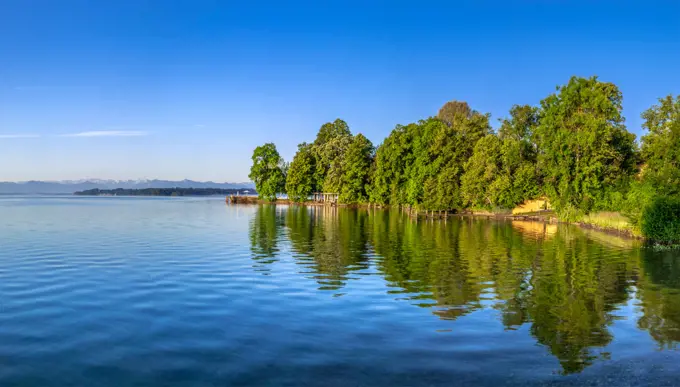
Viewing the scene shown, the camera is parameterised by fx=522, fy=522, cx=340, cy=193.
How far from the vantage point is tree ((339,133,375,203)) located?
118500 millimetres

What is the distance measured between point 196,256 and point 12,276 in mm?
9775

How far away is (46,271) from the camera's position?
24.4 meters

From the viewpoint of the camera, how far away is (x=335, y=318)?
16078 millimetres

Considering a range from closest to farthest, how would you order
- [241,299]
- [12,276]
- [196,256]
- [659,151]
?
1. [241,299]
2. [12,276]
3. [196,256]
4. [659,151]

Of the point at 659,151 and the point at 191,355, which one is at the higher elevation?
the point at 659,151

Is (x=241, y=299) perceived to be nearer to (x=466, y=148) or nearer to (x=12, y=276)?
(x=12, y=276)

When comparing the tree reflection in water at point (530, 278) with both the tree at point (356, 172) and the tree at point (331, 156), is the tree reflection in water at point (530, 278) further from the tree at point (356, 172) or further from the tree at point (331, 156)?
the tree at point (331, 156)

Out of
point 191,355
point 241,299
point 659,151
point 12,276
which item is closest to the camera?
point 191,355

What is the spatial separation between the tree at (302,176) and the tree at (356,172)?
19.4 meters

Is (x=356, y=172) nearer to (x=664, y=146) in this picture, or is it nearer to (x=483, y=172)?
(x=483, y=172)

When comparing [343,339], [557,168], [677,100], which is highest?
[677,100]

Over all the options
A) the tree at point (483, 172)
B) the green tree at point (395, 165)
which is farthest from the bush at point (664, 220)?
the green tree at point (395, 165)

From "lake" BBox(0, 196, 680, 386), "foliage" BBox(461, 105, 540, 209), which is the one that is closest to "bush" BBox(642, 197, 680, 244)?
"lake" BBox(0, 196, 680, 386)

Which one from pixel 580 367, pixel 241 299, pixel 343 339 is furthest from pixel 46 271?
pixel 580 367
